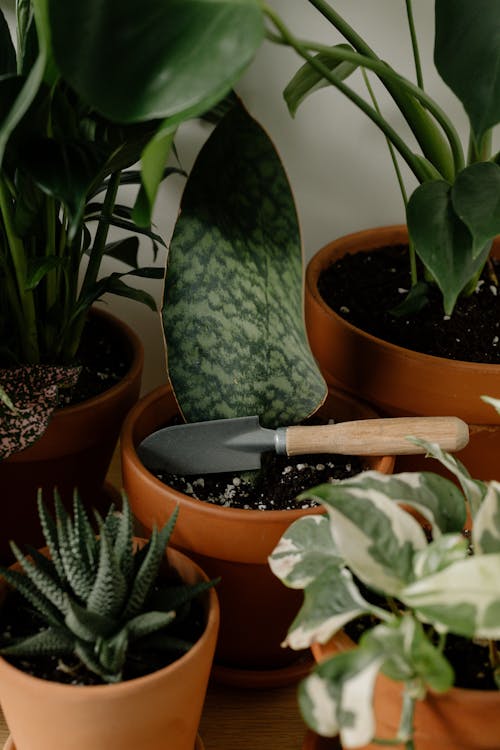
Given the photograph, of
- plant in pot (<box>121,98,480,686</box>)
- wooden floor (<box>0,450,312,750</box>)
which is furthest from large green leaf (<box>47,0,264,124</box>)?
wooden floor (<box>0,450,312,750</box>)

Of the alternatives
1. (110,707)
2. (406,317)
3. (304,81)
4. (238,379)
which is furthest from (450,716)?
(304,81)

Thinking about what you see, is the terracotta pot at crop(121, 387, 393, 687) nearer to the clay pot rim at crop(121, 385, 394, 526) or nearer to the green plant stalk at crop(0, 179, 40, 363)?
the clay pot rim at crop(121, 385, 394, 526)


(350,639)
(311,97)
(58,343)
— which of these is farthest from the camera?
(311,97)

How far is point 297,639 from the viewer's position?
1.89ft

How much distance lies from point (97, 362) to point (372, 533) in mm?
466

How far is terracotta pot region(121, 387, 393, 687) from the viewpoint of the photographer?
71 cm

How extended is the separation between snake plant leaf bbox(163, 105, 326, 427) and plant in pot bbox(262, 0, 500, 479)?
3.5 inches

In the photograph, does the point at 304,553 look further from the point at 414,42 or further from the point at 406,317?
the point at 414,42

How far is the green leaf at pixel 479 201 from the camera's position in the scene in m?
0.70

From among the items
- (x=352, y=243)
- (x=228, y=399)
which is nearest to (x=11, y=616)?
(x=228, y=399)

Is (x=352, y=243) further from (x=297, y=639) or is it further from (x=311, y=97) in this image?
(x=297, y=639)

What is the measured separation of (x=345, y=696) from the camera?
508mm

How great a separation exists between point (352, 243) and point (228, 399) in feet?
1.07

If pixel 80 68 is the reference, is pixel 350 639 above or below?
below
